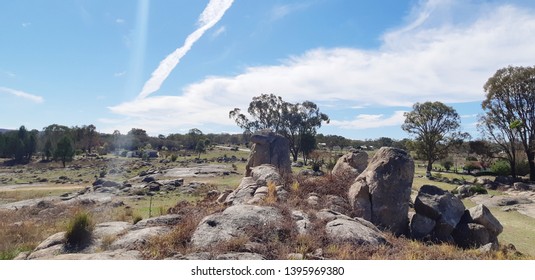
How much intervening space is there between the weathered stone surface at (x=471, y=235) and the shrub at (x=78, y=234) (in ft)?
47.8

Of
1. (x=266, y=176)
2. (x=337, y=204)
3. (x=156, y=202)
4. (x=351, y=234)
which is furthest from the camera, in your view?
(x=156, y=202)

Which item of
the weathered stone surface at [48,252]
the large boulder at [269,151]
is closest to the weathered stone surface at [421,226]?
the large boulder at [269,151]

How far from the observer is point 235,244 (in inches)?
369

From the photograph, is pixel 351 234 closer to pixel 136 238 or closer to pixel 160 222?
pixel 136 238

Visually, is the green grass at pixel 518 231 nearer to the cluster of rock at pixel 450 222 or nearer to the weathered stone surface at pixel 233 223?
the cluster of rock at pixel 450 222

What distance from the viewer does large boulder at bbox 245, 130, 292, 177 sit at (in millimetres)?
26594

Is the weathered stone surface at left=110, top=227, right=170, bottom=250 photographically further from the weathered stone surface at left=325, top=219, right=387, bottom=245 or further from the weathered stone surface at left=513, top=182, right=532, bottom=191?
the weathered stone surface at left=513, top=182, right=532, bottom=191

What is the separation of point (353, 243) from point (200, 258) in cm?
432

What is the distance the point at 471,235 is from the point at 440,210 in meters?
1.55

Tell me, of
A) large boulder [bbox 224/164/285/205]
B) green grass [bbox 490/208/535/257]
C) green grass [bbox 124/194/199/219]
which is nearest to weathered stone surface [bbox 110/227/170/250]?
large boulder [bbox 224/164/285/205]

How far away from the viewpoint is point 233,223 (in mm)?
10977

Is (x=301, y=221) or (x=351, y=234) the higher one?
(x=301, y=221)

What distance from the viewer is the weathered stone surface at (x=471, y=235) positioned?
48.5ft

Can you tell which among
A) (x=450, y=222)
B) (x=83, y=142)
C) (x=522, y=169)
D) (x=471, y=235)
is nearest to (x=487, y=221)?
(x=471, y=235)
